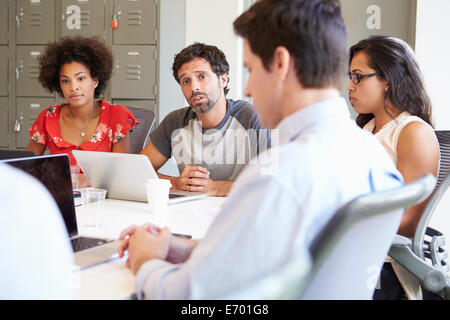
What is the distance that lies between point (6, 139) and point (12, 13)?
3.47ft

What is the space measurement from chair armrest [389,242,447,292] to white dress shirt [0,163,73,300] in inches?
44.5

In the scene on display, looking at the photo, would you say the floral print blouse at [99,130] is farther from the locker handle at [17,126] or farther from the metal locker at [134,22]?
the locker handle at [17,126]

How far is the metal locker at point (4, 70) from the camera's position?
4.17m

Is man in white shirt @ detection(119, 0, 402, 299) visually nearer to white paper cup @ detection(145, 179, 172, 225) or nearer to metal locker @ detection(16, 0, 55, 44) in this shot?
white paper cup @ detection(145, 179, 172, 225)

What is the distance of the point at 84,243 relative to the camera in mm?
1226

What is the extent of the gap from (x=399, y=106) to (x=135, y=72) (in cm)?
258

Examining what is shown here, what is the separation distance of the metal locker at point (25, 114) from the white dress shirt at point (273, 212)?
3630mm

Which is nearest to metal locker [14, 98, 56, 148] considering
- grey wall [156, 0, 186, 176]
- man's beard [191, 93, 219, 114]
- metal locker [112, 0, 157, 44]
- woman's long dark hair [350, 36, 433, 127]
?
metal locker [112, 0, 157, 44]

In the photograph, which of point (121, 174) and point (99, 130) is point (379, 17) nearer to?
point (99, 130)

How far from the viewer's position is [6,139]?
4.16m

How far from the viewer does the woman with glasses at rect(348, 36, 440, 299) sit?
1681 mm

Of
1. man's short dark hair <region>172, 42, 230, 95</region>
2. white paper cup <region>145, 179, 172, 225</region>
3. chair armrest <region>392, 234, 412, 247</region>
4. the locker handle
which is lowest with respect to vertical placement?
chair armrest <region>392, 234, 412, 247</region>
